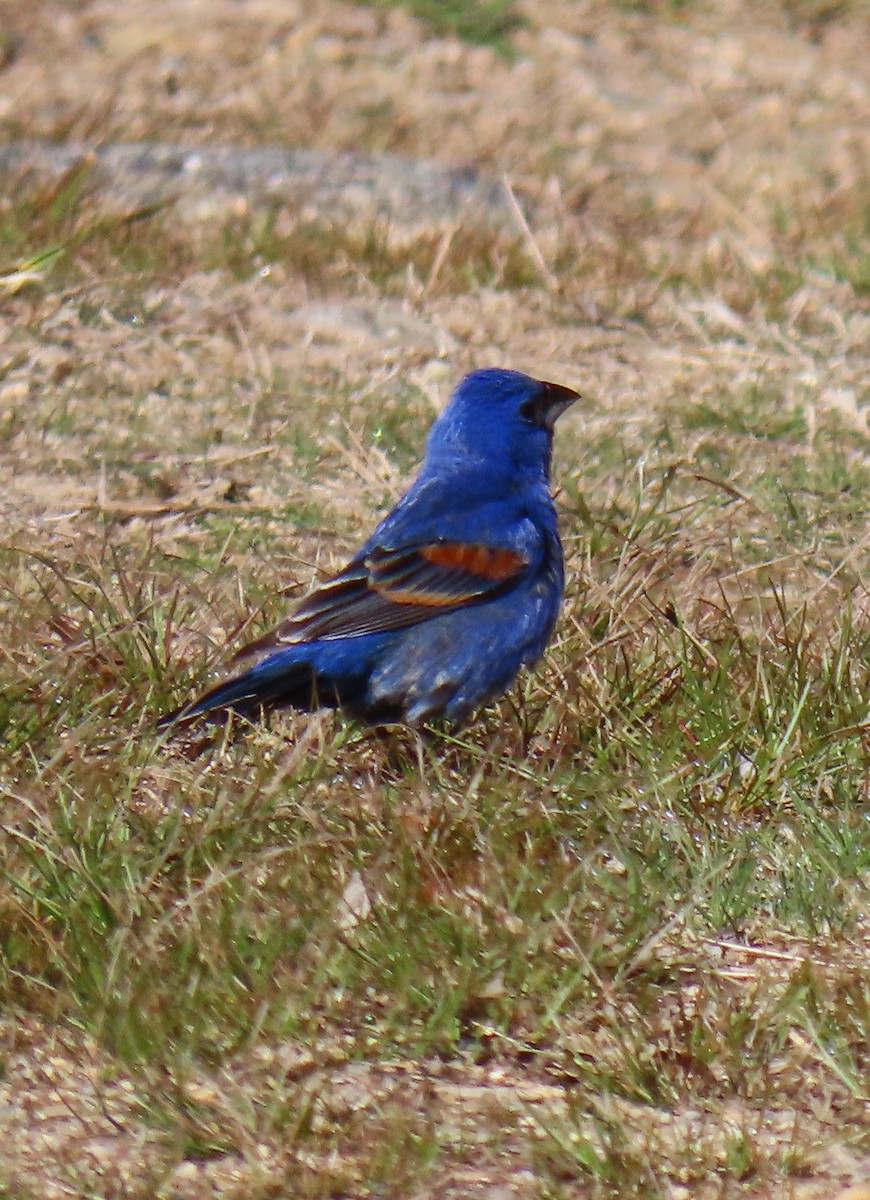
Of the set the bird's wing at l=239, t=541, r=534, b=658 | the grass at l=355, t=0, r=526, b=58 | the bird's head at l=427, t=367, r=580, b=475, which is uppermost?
the grass at l=355, t=0, r=526, b=58

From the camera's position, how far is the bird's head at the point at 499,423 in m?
4.03

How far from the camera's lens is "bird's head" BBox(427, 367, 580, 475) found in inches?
159

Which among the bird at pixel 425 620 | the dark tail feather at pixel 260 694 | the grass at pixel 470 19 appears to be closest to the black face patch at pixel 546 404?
the bird at pixel 425 620

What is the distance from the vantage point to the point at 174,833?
2.92m

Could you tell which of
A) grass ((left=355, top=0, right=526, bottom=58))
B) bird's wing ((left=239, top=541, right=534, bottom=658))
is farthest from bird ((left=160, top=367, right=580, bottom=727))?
grass ((left=355, top=0, right=526, bottom=58))

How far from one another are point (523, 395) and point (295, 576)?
24.1 inches

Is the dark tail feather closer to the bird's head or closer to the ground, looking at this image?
the ground

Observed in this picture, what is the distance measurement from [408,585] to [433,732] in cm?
29

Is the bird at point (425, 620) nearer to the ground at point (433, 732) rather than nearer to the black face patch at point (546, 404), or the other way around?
the ground at point (433, 732)

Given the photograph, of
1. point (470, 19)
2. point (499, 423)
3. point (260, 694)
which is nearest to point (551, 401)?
point (499, 423)

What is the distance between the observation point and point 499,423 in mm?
4059

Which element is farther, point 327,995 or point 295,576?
point 295,576

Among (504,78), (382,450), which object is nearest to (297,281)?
(382,450)

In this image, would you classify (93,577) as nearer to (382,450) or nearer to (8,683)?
(8,683)
